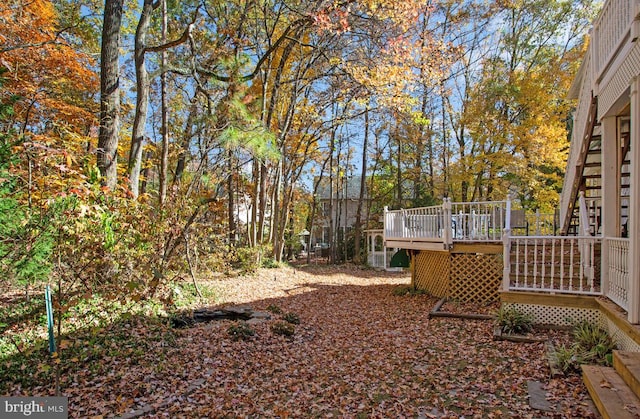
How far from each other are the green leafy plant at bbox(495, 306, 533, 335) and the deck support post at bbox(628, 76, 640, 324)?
184cm

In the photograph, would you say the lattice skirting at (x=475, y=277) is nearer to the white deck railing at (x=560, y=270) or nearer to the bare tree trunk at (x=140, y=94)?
the white deck railing at (x=560, y=270)

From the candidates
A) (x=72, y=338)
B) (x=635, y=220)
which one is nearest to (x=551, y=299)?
(x=635, y=220)

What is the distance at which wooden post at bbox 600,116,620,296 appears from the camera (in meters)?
4.96

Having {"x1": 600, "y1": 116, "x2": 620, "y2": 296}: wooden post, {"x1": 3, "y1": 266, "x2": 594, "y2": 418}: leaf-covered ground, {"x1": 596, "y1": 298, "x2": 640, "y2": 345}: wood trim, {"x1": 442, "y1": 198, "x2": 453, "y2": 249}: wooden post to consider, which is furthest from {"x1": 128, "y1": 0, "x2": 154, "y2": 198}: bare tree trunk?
{"x1": 600, "y1": 116, "x2": 620, "y2": 296}: wooden post

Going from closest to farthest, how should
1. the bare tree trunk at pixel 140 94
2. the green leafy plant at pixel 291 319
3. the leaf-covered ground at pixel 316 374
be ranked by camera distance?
1. the leaf-covered ground at pixel 316 374
2. the green leafy plant at pixel 291 319
3. the bare tree trunk at pixel 140 94

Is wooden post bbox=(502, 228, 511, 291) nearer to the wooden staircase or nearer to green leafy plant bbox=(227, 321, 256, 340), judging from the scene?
the wooden staircase

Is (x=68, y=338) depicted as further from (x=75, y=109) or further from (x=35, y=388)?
(x=75, y=109)

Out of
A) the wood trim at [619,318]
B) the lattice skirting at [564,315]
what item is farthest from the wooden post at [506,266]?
the wood trim at [619,318]

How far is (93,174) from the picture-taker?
4598 mm

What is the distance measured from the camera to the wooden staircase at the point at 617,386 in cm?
266

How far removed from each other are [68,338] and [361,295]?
23.9 ft

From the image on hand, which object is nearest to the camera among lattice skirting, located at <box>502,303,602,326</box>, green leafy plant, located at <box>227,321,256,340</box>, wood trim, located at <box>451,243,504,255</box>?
lattice skirting, located at <box>502,303,602,326</box>

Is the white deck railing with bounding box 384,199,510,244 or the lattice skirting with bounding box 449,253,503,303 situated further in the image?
the white deck railing with bounding box 384,199,510,244

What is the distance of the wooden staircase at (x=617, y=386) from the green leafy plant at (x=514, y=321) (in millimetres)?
1966
